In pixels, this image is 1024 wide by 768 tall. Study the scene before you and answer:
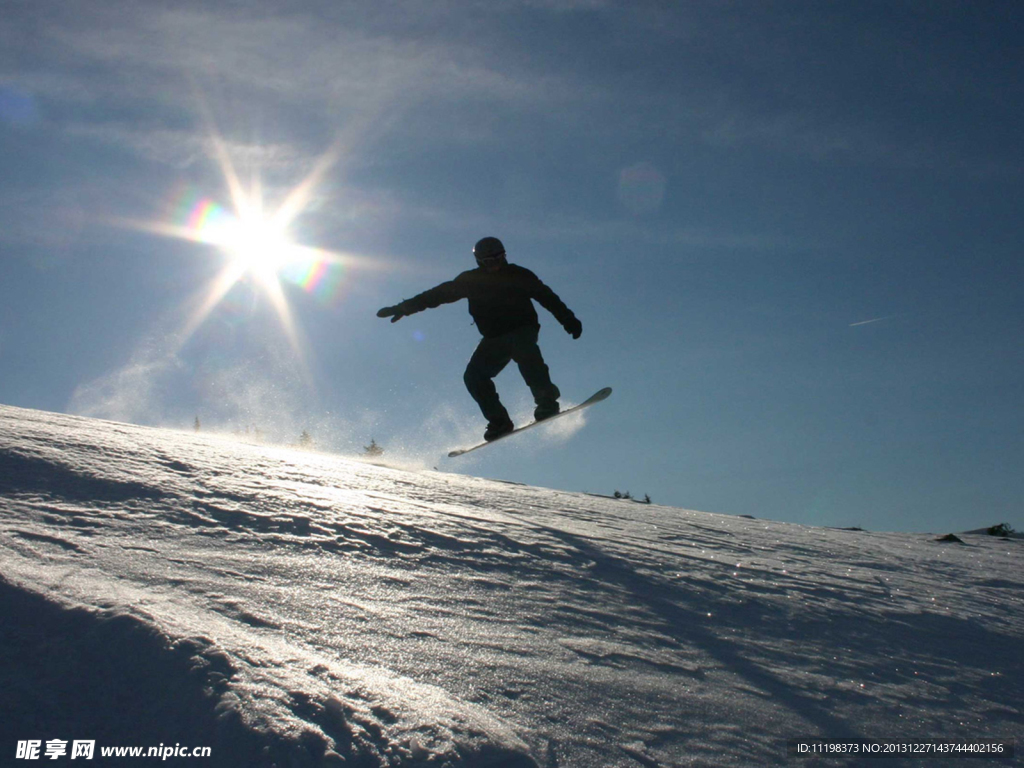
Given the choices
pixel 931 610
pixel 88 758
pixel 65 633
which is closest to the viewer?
pixel 88 758

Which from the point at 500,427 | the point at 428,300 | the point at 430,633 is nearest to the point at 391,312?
the point at 428,300

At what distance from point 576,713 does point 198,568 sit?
6.68 feet

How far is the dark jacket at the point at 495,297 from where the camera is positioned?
8.53 m

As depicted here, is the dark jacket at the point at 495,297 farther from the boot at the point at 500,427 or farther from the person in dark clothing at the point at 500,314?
the boot at the point at 500,427

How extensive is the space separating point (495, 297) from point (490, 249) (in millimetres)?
570

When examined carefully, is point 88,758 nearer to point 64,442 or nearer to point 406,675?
point 406,675

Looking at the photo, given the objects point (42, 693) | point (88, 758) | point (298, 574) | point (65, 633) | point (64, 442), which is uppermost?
point (64, 442)

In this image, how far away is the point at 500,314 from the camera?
8.52 metres

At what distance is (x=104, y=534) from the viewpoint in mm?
3854

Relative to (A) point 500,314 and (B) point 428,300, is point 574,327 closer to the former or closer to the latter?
(A) point 500,314

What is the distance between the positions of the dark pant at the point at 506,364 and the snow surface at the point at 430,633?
2781 millimetres

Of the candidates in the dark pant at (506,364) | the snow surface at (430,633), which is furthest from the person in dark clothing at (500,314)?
the snow surface at (430,633)

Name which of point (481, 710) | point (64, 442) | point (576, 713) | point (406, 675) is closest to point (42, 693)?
point (406, 675)

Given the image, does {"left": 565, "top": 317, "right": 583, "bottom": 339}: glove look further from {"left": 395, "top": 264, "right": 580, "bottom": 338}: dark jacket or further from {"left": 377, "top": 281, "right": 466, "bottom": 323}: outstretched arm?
{"left": 377, "top": 281, "right": 466, "bottom": 323}: outstretched arm
